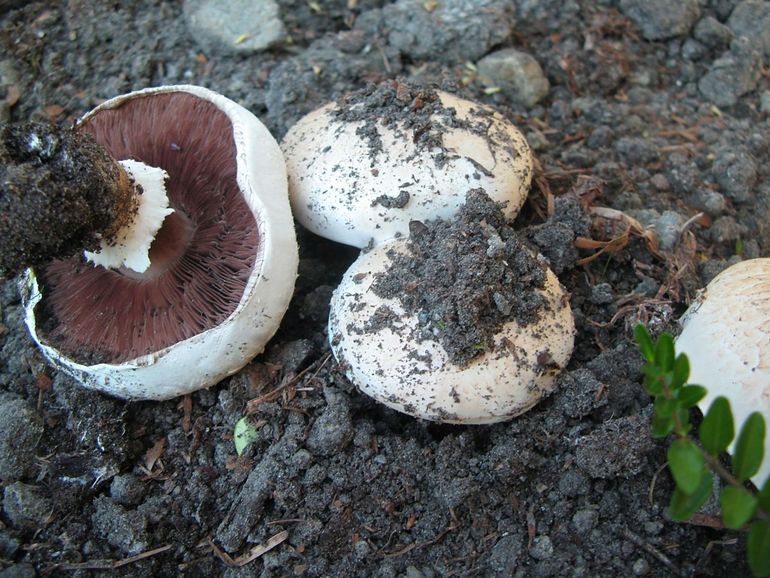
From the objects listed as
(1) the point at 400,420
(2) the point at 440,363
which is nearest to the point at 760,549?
(2) the point at 440,363

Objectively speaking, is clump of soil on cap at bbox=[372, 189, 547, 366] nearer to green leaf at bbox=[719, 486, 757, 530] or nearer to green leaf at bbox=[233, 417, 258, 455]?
green leaf at bbox=[233, 417, 258, 455]

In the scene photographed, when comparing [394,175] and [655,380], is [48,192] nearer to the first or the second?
[394,175]

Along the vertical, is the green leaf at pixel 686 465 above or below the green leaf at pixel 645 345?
below

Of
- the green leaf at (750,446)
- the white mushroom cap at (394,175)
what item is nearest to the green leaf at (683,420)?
the green leaf at (750,446)

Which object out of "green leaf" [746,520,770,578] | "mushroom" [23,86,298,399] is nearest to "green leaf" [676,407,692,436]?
"green leaf" [746,520,770,578]

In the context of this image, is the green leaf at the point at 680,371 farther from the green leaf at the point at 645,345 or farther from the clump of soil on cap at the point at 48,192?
the clump of soil on cap at the point at 48,192

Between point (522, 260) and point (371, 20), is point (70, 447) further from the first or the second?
point (371, 20)

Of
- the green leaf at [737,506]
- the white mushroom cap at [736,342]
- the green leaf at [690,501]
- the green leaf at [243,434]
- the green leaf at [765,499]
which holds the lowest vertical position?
the green leaf at [243,434]
